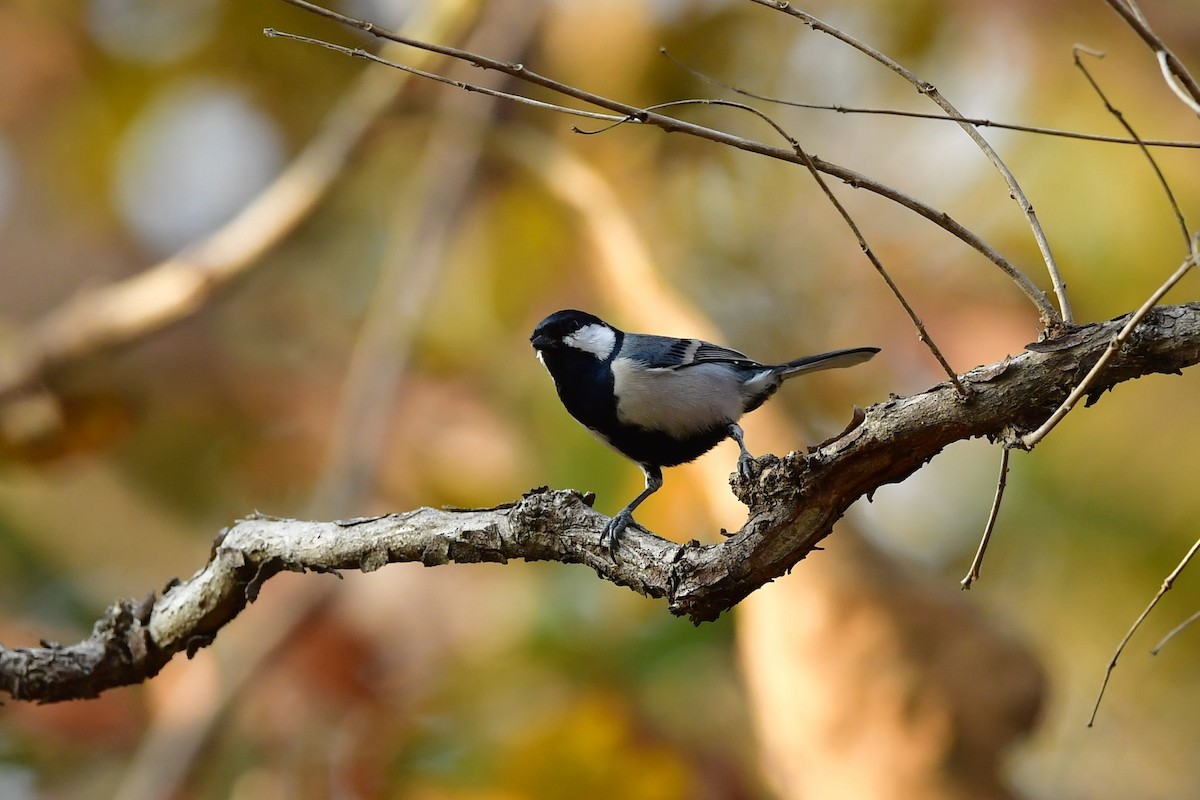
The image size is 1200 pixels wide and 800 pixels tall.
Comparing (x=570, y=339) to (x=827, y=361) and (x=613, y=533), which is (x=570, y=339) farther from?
(x=613, y=533)

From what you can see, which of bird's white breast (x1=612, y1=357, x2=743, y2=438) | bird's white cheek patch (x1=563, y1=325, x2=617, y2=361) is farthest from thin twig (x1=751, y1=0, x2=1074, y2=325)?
bird's white cheek patch (x1=563, y1=325, x2=617, y2=361)

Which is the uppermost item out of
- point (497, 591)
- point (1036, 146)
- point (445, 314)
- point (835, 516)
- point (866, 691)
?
point (445, 314)

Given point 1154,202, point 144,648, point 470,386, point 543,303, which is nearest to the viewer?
point 144,648

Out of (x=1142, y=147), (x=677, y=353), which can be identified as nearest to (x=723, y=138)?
(x=1142, y=147)

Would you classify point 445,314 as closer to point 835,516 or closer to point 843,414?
point 843,414

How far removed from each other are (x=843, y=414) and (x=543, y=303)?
70.3 inches

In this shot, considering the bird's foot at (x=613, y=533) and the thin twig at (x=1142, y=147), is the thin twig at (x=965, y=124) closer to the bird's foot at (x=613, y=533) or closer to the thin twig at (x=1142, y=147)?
the thin twig at (x=1142, y=147)

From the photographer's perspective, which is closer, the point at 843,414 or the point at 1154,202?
the point at 1154,202

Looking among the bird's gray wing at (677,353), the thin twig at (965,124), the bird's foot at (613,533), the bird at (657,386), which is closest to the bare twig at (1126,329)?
the thin twig at (965,124)

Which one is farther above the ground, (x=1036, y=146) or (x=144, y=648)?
(x=1036, y=146)

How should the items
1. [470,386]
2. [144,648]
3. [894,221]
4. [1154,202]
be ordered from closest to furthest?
1. [144,648]
2. [1154,202]
3. [894,221]
4. [470,386]

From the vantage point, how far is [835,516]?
140 centimetres

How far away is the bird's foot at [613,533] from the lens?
5.12 ft

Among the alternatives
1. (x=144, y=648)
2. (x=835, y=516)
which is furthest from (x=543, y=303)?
(x=835, y=516)
